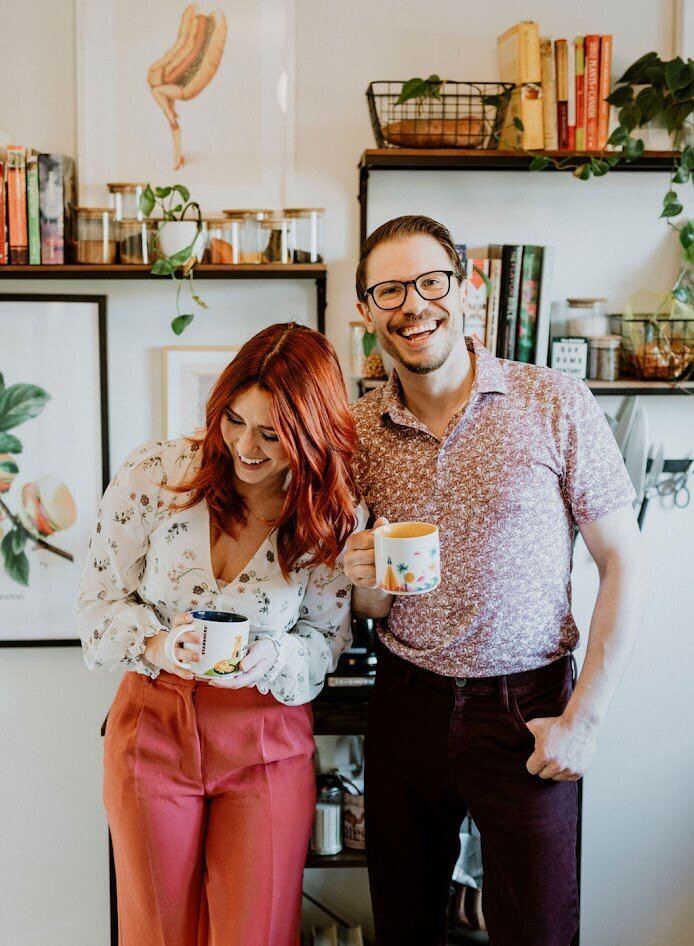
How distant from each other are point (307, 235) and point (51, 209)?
57 cm

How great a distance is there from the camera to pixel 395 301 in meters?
1.56

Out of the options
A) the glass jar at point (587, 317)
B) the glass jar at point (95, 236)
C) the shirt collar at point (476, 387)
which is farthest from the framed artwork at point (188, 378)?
the glass jar at point (587, 317)

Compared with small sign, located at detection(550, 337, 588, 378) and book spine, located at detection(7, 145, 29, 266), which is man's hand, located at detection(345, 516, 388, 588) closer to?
small sign, located at detection(550, 337, 588, 378)

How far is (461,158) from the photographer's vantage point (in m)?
2.04

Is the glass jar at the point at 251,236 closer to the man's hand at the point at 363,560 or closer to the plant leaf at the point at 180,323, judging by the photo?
the plant leaf at the point at 180,323

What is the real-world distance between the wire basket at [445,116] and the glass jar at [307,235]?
22cm

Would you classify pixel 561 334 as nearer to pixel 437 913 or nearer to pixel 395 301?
pixel 395 301

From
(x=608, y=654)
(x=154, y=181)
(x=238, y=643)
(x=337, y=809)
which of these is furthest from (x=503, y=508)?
(x=154, y=181)

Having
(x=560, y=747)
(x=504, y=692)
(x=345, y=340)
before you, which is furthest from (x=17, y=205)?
(x=560, y=747)

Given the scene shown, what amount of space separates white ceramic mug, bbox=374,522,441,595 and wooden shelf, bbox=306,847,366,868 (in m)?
0.93

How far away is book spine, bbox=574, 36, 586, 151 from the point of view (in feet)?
6.74

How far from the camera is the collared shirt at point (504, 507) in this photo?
59.9 inches

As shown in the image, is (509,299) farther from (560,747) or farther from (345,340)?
(560,747)

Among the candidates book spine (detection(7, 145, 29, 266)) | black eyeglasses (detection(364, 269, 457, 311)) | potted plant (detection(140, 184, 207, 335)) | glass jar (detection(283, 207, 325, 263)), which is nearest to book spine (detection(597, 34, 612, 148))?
glass jar (detection(283, 207, 325, 263))
